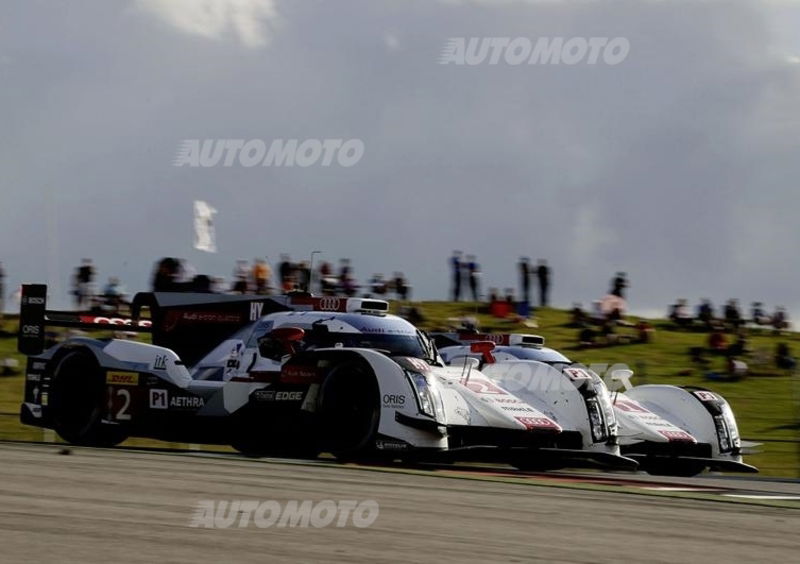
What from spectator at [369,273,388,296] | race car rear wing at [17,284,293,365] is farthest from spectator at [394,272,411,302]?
race car rear wing at [17,284,293,365]

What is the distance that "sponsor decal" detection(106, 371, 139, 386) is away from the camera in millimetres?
13336

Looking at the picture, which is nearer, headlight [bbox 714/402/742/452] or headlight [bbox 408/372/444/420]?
headlight [bbox 408/372/444/420]

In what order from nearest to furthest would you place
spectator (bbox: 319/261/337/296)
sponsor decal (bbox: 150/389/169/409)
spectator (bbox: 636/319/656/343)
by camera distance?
1. sponsor decal (bbox: 150/389/169/409)
2. spectator (bbox: 319/261/337/296)
3. spectator (bbox: 636/319/656/343)

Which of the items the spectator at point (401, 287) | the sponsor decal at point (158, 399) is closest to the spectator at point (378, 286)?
the spectator at point (401, 287)

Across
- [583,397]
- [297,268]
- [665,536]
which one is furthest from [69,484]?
[297,268]

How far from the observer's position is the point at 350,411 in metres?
11.6

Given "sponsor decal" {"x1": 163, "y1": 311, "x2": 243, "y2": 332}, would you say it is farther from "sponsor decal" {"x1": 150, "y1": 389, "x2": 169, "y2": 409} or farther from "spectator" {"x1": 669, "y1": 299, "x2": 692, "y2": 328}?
"spectator" {"x1": 669, "y1": 299, "x2": 692, "y2": 328}

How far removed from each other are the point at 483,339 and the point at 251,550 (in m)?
10.7

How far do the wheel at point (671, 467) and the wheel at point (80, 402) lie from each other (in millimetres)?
5524

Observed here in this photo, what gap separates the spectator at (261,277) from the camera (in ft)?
69.3

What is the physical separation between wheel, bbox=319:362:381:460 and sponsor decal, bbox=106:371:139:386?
2.52 metres

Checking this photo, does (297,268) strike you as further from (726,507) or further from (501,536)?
(501,536)

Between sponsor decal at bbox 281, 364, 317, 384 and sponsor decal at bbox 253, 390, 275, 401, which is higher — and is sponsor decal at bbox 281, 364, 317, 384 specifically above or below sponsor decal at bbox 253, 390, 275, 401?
above

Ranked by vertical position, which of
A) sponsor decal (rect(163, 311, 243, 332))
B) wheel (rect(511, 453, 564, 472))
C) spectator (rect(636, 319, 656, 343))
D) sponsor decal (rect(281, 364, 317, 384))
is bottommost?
wheel (rect(511, 453, 564, 472))
